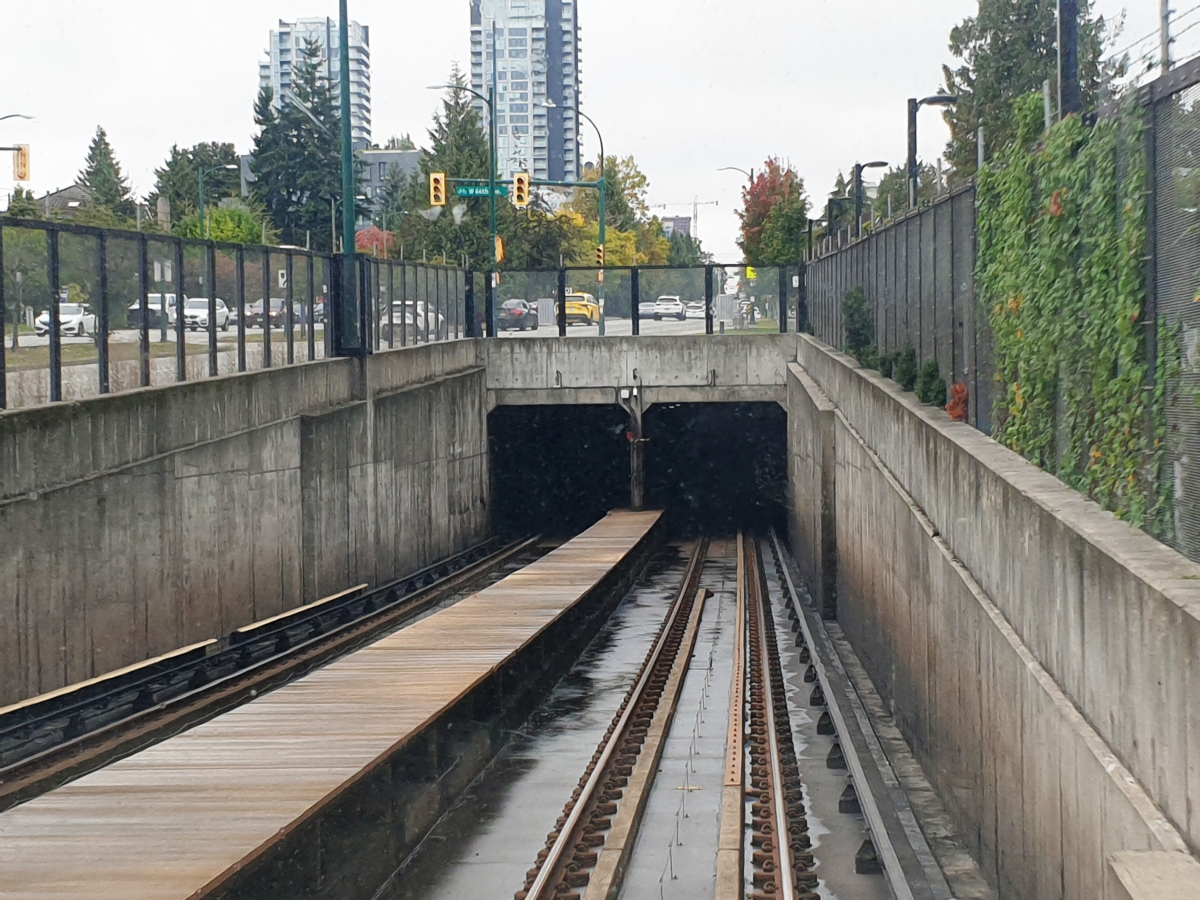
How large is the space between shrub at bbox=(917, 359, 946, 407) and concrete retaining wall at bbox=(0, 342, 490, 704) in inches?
374

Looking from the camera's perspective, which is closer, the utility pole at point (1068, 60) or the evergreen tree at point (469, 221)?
the utility pole at point (1068, 60)

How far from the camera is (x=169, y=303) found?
21.2 metres

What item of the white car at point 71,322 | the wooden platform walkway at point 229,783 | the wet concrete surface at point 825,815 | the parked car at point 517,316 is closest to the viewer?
the wooden platform walkway at point 229,783

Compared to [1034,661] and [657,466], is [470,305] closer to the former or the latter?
[657,466]

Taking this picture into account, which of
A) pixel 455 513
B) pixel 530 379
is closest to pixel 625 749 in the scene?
pixel 455 513

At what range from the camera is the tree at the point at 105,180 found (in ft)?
311

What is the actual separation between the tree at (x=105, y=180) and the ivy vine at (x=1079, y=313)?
70776 mm

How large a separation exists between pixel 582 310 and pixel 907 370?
25660 millimetres

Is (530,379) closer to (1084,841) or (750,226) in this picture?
(1084,841)

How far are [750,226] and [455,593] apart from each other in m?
51.6

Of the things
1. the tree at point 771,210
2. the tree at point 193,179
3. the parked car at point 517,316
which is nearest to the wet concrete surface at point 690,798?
the parked car at point 517,316

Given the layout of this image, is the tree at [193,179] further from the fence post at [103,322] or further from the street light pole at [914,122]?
the fence post at [103,322]

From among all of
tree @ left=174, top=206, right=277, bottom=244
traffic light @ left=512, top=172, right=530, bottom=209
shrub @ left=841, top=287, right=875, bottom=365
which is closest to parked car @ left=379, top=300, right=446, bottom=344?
shrub @ left=841, top=287, right=875, bottom=365

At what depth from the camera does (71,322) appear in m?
18.0
